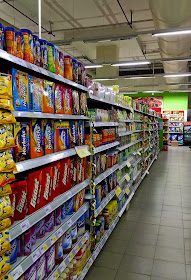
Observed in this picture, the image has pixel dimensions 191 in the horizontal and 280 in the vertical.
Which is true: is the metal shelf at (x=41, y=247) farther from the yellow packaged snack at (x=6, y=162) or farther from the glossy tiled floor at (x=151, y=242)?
the glossy tiled floor at (x=151, y=242)

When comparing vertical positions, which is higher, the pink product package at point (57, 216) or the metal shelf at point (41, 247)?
the pink product package at point (57, 216)

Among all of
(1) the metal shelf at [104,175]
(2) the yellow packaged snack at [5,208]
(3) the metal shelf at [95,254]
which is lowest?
(3) the metal shelf at [95,254]

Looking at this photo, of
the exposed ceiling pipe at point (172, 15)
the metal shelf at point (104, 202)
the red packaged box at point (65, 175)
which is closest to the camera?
the red packaged box at point (65, 175)

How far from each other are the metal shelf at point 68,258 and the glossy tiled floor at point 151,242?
18.1 inches

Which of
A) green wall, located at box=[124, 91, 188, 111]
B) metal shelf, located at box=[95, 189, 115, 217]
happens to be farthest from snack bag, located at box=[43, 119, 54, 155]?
green wall, located at box=[124, 91, 188, 111]

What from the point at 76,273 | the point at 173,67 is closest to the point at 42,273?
the point at 76,273

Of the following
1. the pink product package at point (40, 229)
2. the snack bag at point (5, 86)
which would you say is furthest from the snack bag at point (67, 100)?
the pink product package at point (40, 229)

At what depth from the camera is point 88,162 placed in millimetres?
2826

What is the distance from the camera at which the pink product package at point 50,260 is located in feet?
6.35

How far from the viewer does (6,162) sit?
4.42 ft

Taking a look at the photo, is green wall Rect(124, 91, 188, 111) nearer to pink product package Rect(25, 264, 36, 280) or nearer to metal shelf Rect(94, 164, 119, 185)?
metal shelf Rect(94, 164, 119, 185)

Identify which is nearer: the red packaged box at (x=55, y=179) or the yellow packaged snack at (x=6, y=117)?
the yellow packaged snack at (x=6, y=117)

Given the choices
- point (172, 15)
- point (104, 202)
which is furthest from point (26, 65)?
point (172, 15)

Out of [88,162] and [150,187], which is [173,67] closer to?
[150,187]
